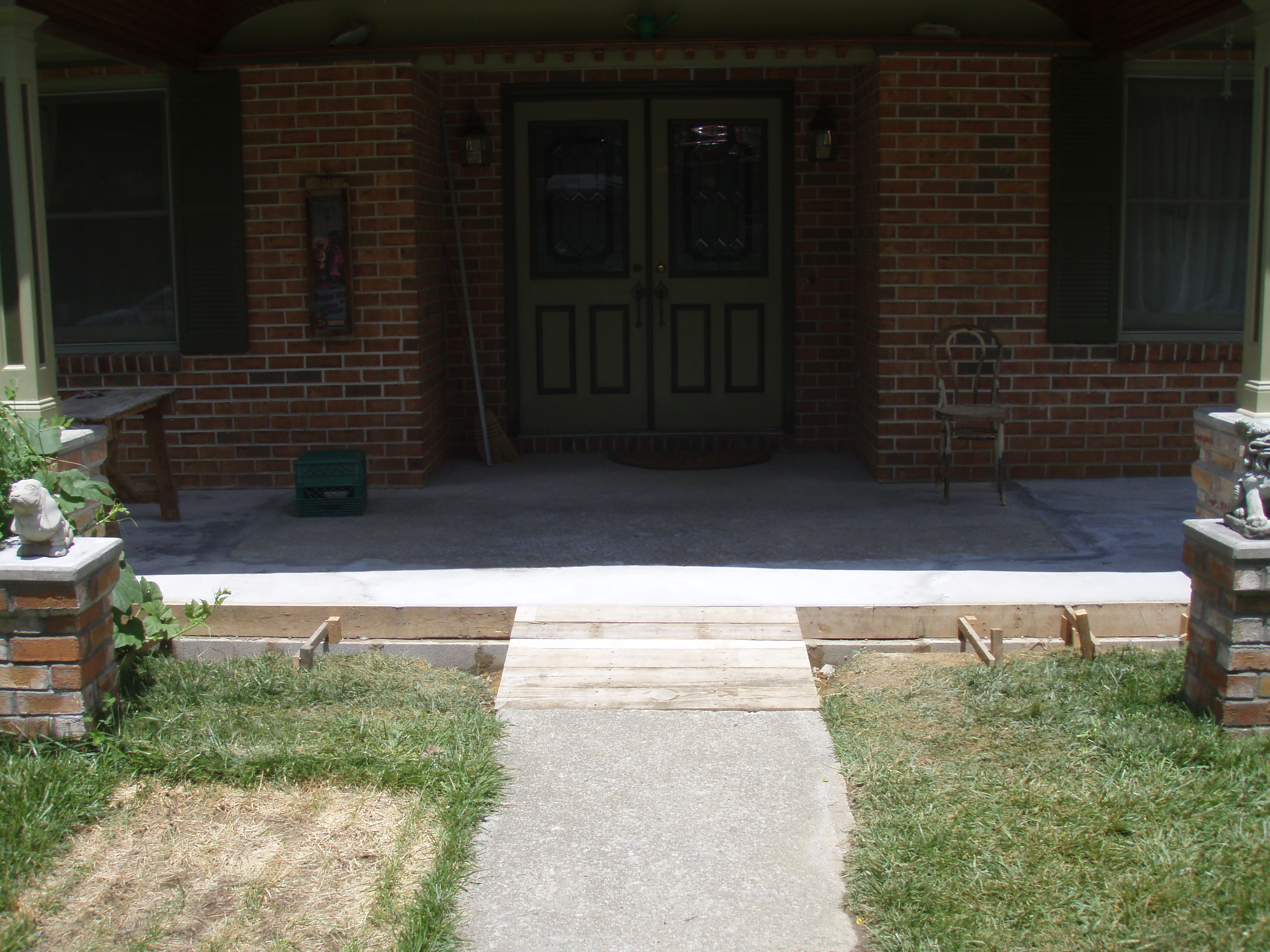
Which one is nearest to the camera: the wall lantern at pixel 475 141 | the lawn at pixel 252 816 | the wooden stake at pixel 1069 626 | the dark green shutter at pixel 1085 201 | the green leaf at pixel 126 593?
the lawn at pixel 252 816

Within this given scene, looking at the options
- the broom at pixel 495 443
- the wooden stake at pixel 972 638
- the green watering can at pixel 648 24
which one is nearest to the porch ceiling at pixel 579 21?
the green watering can at pixel 648 24


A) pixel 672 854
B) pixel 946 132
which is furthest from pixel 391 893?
pixel 946 132

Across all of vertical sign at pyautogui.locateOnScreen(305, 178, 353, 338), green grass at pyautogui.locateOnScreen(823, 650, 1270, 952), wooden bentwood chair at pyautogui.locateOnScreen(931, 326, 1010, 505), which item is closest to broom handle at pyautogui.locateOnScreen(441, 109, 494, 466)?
vertical sign at pyautogui.locateOnScreen(305, 178, 353, 338)

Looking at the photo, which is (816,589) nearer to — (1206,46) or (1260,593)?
(1260,593)

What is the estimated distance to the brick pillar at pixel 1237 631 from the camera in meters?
3.78

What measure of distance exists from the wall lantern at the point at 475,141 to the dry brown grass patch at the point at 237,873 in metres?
5.30

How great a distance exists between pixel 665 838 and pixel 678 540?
9.23ft

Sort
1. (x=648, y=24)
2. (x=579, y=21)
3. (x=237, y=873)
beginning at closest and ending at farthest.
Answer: (x=237, y=873) < (x=648, y=24) < (x=579, y=21)

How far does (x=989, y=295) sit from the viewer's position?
7.43m

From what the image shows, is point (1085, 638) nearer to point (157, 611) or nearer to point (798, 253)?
point (157, 611)

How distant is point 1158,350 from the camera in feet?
24.6

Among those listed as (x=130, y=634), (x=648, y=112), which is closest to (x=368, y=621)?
(x=130, y=634)

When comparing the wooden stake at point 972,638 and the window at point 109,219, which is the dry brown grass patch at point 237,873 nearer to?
the wooden stake at point 972,638

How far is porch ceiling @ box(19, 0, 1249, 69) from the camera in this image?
7.22 meters
